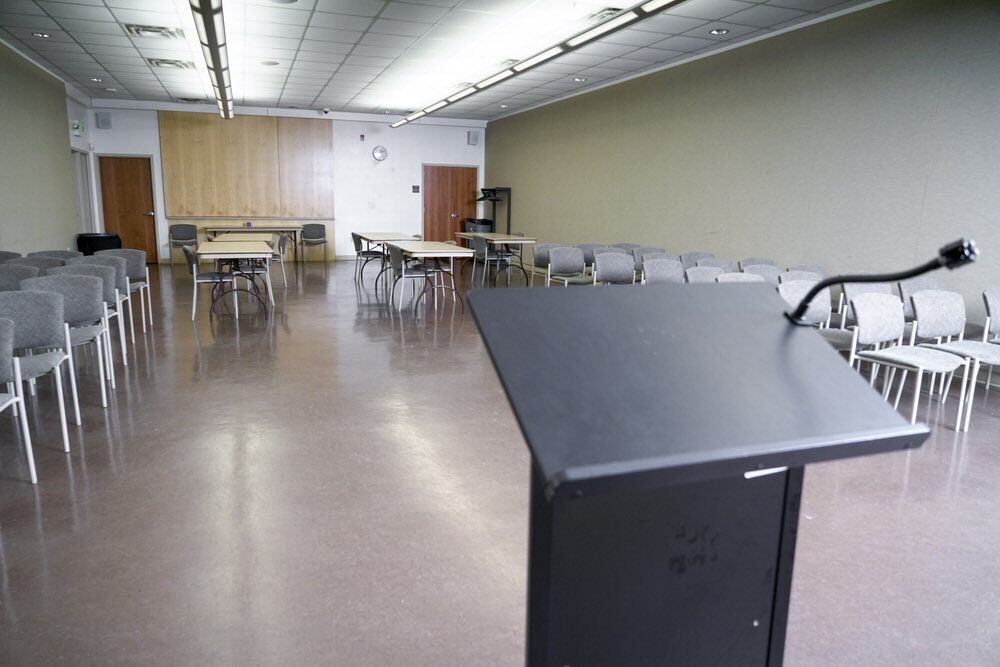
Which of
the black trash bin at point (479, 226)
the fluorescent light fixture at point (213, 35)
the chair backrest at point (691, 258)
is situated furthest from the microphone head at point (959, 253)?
the black trash bin at point (479, 226)

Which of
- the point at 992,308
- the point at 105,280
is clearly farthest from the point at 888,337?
the point at 105,280

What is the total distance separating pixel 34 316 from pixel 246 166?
11.7 metres

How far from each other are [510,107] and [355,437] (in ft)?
36.0

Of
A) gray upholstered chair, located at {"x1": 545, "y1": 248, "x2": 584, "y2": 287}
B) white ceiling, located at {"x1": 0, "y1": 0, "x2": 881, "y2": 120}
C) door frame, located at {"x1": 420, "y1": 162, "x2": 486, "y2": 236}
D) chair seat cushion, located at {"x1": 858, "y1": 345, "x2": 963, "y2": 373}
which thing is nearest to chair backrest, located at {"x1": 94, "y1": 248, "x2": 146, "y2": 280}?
white ceiling, located at {"x1": 0, "y1": 0, "x2": 881, "y2": 120}

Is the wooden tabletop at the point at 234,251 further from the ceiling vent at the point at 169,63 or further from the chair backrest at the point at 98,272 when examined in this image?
the ceiling vent at the point at 169,63

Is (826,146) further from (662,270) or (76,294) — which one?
(76,294)

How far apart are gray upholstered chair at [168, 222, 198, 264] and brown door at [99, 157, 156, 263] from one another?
66 cm

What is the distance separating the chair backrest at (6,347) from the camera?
9.80 ft

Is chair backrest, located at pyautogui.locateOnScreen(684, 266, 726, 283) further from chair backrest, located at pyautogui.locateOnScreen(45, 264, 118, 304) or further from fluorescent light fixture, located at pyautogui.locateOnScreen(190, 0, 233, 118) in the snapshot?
chair backrest, located at pyautogui.locateOnScreen(45, 264, 118, 304)

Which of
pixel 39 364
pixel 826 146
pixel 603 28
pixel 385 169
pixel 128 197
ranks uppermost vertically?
pixel 603 28

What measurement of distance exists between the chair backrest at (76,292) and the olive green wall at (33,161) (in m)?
4.40

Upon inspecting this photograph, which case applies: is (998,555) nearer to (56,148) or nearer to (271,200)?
(56,148)

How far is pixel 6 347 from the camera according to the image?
3010 mm

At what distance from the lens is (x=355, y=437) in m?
4.00
